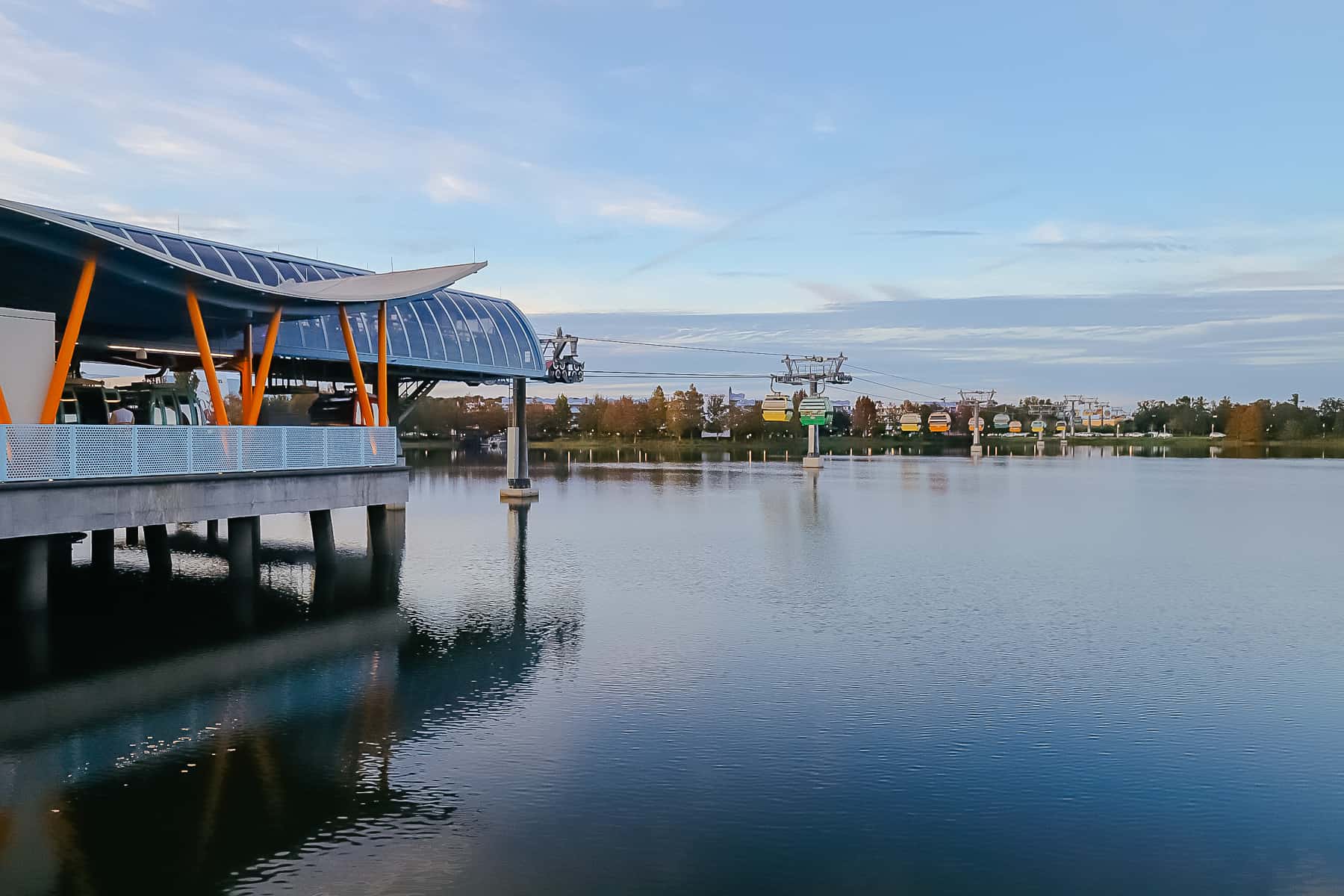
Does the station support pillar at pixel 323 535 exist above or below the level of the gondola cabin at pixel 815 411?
below

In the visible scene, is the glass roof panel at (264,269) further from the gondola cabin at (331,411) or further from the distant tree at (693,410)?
the distant tree at (693,410)

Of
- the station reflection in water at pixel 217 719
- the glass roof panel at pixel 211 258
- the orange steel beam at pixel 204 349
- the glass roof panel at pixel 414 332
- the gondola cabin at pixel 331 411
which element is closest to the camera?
the station reflection in water at pixel 217 719

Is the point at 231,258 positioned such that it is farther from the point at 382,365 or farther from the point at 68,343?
the point at 68,343

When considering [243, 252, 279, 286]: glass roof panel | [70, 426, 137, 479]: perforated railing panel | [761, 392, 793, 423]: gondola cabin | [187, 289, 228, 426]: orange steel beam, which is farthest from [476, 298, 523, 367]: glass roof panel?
[761, 392, 793, 423]: gondola cabin

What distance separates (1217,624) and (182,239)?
1086 inches

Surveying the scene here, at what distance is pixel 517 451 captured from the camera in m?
51.8

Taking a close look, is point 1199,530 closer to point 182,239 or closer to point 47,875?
point 182,239

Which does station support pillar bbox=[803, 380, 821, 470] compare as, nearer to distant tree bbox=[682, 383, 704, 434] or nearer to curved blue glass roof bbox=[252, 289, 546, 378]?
curved blue glass roof bbox=[252, 289, 546, 378]

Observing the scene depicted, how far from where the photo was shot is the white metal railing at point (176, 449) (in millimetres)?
18016

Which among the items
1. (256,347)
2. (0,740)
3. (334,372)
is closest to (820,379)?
(334,372)

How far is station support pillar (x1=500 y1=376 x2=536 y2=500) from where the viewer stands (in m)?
48.9

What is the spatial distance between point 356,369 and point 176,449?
7.14m

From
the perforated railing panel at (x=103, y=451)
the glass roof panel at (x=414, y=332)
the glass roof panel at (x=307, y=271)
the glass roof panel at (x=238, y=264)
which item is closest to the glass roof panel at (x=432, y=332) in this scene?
the glass roof panel at (x=414, y=332)

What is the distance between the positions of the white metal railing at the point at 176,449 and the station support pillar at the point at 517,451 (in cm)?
2084
